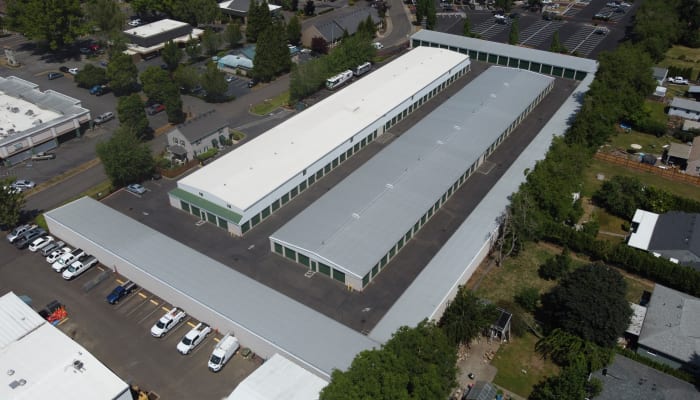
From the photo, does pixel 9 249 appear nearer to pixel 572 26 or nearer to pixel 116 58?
pixel 116 58

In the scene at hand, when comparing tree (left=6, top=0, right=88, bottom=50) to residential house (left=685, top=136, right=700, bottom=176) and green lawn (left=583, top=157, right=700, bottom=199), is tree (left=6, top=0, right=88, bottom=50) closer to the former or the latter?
green lawn (left=583, top=157, right=700, bottom=199)

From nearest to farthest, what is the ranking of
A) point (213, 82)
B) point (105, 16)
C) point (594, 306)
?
point (594, 306) < point (213, 82) < point (105, 16)

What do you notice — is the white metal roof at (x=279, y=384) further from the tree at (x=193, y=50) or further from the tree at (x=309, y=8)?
the tree at (x=309, y=8)

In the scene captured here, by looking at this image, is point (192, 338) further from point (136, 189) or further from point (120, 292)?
point (136, 189)

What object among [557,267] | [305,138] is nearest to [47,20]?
[305,138]

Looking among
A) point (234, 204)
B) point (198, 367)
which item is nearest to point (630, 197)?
point (234, 204)

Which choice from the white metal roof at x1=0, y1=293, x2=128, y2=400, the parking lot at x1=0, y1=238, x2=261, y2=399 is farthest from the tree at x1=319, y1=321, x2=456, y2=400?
the white metal roof at x1=0, y1=293, x2=128, y2=400
